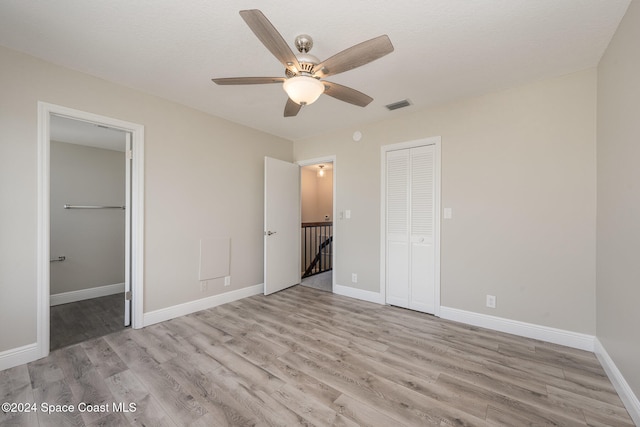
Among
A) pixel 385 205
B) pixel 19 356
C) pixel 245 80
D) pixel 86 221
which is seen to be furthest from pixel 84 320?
pixel 385 205

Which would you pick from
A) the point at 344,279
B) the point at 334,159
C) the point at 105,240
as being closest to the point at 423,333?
the point at 344,279

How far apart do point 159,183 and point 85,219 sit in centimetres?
213

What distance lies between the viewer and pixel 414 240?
3236 millimetres

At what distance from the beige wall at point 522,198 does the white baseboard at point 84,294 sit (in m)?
4.85

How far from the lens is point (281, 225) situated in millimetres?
4027

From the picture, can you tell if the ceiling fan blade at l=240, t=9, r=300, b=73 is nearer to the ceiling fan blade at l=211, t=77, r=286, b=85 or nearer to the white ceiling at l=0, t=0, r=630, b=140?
the ceiling fan blade at l=211, t=77, r=286, b=85

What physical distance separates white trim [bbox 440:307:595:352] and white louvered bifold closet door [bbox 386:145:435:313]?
282 mm

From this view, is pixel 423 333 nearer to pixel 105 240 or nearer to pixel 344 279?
pixel 344 279

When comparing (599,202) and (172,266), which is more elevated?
(599,202)

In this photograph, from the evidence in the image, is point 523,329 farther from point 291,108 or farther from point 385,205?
point 291,108

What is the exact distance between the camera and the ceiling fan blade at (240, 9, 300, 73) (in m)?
1.23

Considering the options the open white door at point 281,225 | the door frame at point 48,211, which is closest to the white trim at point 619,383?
the open white door at point 281,225

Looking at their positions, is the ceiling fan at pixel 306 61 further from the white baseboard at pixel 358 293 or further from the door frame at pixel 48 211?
the white baseboard at pixel 358 293

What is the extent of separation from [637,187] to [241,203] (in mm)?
3715
